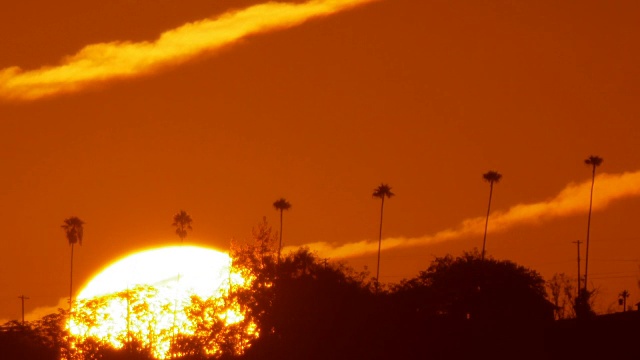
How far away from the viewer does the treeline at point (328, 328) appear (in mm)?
88000

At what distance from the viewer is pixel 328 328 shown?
88438mm

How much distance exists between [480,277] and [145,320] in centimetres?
4264

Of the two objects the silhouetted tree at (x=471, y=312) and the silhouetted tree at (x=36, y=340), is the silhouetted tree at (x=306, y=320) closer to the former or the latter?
the silhouetted tree at (x=471, y=312)

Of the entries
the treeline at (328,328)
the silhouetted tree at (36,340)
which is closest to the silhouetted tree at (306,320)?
the treeline at (328,328)

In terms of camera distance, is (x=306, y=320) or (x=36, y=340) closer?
(x=306, y=320)

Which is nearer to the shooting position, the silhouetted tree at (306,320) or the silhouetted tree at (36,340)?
the silhouetted tree at (306,320)

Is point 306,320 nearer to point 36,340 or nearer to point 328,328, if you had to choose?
point 328,328

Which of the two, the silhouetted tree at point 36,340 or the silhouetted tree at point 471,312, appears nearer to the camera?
the silhouetted tree at point 471,312

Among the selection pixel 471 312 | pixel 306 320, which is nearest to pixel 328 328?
pixel 306 320

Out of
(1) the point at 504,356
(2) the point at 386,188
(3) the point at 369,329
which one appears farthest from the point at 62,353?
(2) the point at 386,188

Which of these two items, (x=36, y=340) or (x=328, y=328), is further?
(x=36, y=340)

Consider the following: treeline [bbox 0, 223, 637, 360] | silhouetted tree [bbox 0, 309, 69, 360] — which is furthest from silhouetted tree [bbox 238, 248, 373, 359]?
silhouetted tree [bbox 0, 309, 69, 360]

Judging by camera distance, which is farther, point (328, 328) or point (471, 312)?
point (471, 312)

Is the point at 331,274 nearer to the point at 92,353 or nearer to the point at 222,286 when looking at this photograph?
the point at 222,286
